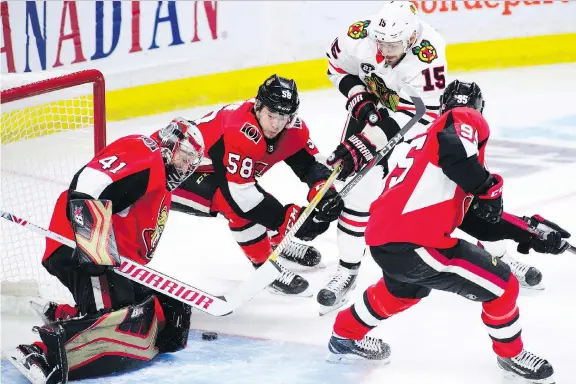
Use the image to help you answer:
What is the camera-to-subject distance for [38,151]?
4.29 metres

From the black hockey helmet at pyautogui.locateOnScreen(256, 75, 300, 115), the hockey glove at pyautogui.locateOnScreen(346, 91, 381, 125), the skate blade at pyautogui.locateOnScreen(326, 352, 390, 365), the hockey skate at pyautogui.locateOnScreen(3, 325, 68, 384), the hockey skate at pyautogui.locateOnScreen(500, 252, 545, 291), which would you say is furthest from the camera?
the hockey skate at pyautogui.locateOnScreen(500, 252, 545, 291)

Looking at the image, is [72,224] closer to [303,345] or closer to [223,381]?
[223,381]

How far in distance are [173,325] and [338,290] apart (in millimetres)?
734

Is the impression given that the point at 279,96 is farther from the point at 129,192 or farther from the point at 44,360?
the point at 44,360

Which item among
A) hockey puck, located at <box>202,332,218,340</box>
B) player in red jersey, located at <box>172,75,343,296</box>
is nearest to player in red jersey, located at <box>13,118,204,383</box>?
hockey puck, located at <box>202,332,218,340</box>

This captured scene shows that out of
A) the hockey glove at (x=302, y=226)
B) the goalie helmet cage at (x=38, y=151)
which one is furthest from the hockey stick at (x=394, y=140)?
the goalie helmet cage at (x=38, y=151)

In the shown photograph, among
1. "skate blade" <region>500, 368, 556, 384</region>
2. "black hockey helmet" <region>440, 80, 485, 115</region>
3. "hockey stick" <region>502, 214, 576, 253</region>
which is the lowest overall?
"skate blade" <region>500, 368, 556, 384</region>

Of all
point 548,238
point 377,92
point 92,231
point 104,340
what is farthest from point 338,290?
point 92,231

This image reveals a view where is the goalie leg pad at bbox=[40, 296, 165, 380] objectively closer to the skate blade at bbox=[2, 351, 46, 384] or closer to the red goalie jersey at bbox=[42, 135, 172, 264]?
the skate blade at bbox=[2, 351, 46, 384]

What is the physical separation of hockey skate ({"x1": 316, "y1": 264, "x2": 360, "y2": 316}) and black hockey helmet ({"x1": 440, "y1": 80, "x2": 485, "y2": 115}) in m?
0.98

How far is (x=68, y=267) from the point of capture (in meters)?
3.28

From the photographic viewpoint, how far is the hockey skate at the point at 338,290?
3828mm

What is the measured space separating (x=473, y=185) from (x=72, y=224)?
1.15 metres

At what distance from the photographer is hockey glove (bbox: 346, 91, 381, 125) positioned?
387 centimetres
